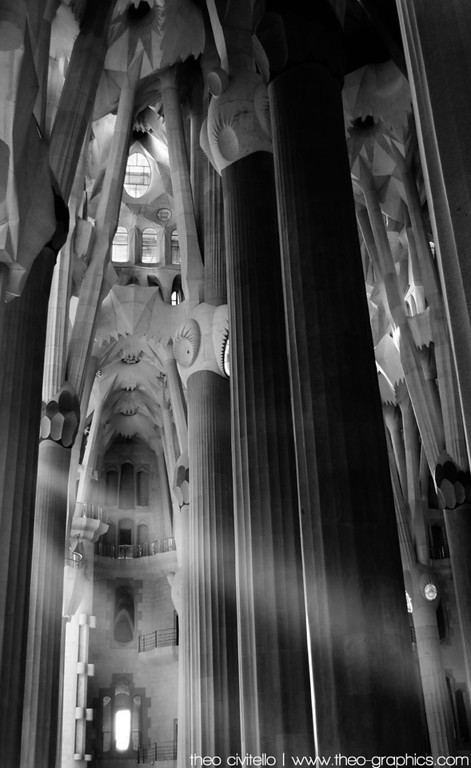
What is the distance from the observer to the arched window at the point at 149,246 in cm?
2612

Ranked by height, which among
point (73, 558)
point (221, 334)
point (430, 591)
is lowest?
point (430, 591)

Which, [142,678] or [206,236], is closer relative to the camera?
[206,236]

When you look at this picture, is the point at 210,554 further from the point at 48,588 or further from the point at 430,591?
the point at 430,591

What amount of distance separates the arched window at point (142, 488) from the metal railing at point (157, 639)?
5689 millimetres

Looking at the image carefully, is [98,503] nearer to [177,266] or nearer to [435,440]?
[177,266]

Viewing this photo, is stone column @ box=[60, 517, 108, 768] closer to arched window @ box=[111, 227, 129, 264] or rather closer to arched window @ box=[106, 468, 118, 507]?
arched window @ box=[106, 468, 118, 507]

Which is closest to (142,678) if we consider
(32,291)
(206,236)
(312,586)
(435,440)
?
(435,440)

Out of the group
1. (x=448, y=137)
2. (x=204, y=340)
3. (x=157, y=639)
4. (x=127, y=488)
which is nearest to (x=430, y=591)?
(x=157, y=639)

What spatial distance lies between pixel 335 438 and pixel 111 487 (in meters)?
27.7

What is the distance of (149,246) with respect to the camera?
26.5 metres

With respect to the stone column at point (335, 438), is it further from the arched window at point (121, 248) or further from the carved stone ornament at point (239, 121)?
the arched window at point (121, 248)

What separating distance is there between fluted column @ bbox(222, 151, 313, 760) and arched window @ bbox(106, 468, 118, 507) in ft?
79.9

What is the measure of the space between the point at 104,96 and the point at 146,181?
732 cm

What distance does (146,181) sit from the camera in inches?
1046
